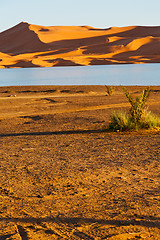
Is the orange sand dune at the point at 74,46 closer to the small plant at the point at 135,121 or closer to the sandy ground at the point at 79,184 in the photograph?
the small plant at the point at 135,121

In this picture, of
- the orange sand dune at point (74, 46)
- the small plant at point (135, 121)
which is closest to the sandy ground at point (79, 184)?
the small plant at point (135, 121)

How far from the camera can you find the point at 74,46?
369ft

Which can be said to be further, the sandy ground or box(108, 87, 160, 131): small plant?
box(108, 87, 160, 131): small plant

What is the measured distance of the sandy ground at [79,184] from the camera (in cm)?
319

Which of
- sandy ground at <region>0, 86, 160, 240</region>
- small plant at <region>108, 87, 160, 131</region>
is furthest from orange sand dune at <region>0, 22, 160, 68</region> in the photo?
sandy ground at <region>0, 86, 160, 240</region>

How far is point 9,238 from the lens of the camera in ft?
9.93

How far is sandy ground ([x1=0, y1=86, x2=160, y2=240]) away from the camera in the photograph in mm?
3188

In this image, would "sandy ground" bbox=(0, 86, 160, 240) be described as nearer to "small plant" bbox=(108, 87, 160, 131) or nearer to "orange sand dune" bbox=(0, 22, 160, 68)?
"small plant" bbox=(108, 87, 160, 131)

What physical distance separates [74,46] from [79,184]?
110543 millimetres

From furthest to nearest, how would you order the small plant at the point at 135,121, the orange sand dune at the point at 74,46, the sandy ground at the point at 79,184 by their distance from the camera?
1. the orange sand dune at the point at 74,46
2. the small plant at the point at 135,121
3. the sandy ground at the point at 79,184

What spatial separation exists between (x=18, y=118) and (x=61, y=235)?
7519 mm

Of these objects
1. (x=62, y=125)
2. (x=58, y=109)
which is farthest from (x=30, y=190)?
(x=58, y=109)

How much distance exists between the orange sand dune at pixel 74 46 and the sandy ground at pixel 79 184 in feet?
203

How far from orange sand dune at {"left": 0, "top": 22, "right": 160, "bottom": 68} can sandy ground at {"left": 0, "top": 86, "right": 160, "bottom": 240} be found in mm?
61889
